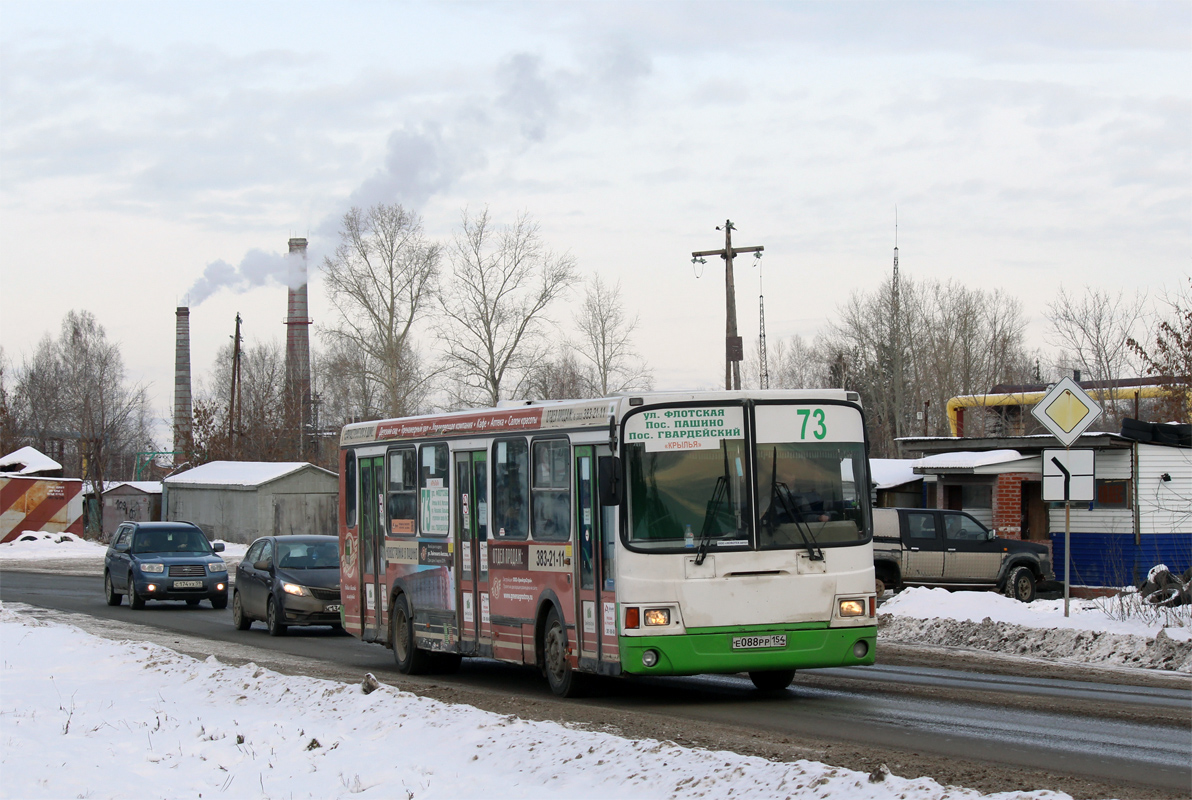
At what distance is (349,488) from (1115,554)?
56.8 ft

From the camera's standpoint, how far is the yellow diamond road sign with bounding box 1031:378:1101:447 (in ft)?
57.4

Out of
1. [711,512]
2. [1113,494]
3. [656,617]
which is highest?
[711,512]

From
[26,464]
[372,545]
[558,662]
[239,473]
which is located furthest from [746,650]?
[26,464]

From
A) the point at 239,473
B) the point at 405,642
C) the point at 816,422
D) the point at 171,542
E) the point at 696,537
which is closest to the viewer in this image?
the point at 696,537

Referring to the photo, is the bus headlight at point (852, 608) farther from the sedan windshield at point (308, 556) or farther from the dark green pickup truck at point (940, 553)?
the dark green pickup truck at point (940, 553)

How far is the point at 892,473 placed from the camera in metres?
34.1

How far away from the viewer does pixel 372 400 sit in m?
79.4

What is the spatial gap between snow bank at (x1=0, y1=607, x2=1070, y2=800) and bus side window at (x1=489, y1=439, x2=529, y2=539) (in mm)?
2430

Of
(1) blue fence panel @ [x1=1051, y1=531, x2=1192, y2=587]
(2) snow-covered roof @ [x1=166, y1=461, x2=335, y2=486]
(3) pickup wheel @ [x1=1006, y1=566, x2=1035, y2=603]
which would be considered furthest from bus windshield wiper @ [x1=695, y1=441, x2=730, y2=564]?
(2) snow-covered roof @ [x1=166, y1=461, x2=335, y2=486]

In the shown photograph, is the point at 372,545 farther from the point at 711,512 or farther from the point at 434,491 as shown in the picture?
the point at 711,512

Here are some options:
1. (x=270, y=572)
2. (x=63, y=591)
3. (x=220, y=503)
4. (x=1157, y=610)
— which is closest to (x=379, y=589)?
(x=270, y=572)

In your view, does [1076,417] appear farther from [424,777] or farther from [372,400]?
[372,400]

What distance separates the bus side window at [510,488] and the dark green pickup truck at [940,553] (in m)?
12.9

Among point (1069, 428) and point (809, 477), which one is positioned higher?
point (1069, 428)
